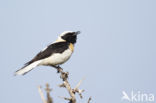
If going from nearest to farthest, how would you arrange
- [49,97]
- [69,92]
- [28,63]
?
[49,97] → [69,92] → [28,63]

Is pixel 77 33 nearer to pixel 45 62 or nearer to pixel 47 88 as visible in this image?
pixel 45 62

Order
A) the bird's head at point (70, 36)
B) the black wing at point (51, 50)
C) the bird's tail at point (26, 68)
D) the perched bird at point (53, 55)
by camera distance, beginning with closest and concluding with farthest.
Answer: the bird's tail at point (26, 68)
the perched bird at point (53, 55)
the black wing at point (51, 50)
the bird's head at point (70, 36)

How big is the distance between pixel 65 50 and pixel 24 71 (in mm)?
1747

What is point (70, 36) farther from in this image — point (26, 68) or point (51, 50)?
point (26, 68)

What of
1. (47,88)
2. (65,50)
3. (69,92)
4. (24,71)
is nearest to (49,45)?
(65,50)

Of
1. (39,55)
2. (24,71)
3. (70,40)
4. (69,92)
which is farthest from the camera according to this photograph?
(70,40)

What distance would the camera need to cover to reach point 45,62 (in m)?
7.95

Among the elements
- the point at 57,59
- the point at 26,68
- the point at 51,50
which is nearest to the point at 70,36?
the point at 51,50

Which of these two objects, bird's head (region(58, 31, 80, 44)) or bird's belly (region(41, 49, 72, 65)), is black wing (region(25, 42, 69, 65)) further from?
bird's head (region(58, 31, 80, 44))

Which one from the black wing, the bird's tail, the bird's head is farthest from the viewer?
the bird's head

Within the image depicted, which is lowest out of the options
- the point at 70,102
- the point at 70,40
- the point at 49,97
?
the point at 49,97

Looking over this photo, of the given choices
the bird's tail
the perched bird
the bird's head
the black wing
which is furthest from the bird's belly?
the bird's head

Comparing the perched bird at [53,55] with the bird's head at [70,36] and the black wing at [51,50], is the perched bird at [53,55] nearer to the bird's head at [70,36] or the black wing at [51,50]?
the black wing at [51,50]

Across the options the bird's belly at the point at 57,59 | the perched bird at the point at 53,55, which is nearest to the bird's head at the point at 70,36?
the perched bird at the point at 53,55
